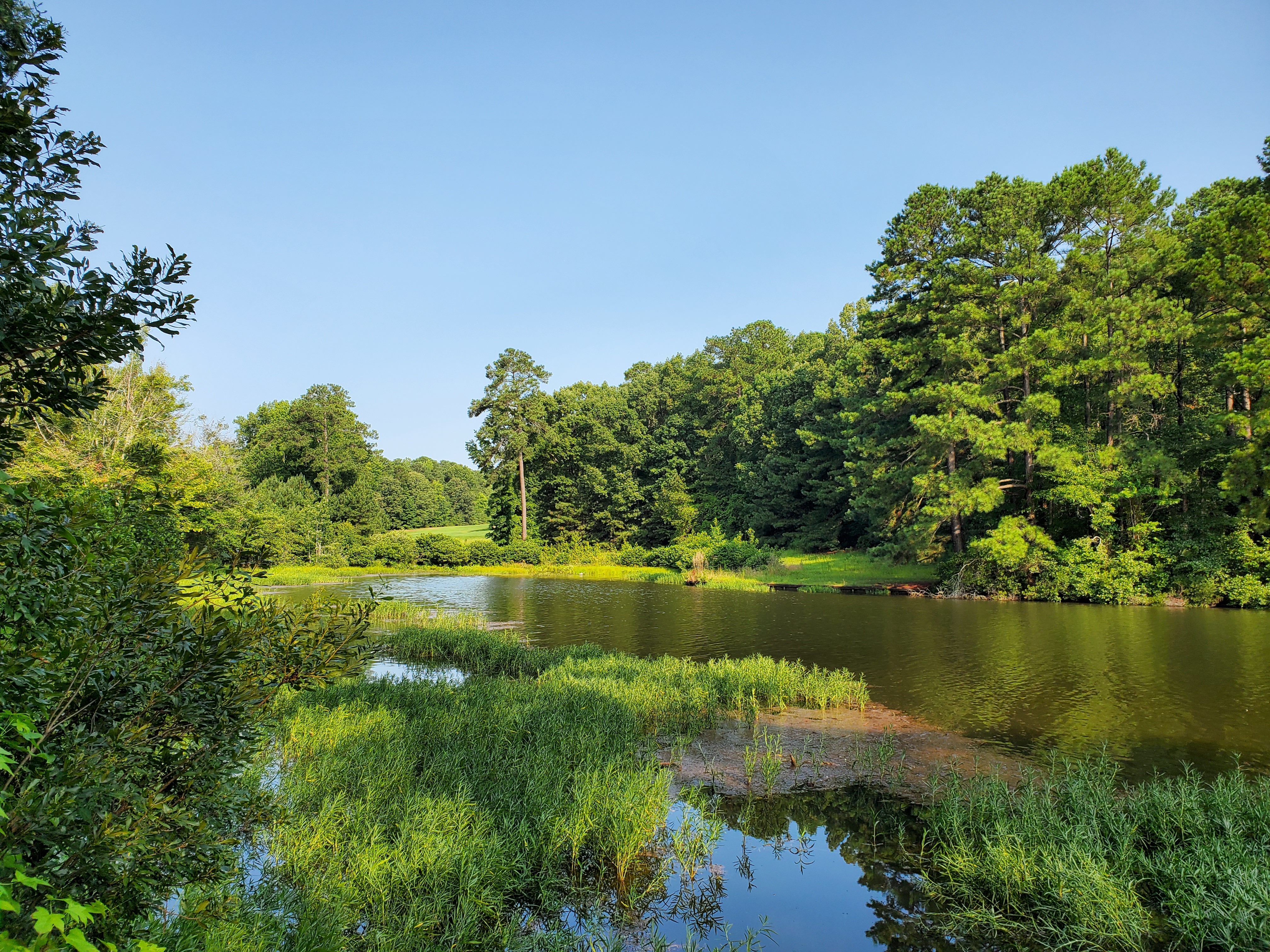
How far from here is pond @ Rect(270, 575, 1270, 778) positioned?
1073 centimetres

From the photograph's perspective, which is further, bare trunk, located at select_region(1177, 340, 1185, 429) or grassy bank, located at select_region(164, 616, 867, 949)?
bare trunk, located at select_region(1177, 340, 1185, 429)

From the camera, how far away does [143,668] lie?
9.86ft

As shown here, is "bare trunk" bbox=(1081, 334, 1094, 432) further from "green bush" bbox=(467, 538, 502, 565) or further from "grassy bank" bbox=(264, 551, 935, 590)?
"green bush" bbox=(467, 538, 502, 565)

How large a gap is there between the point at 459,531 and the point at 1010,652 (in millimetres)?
71905

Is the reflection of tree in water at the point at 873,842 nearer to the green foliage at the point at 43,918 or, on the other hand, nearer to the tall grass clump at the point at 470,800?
the tall grass clump at the point at 470,800

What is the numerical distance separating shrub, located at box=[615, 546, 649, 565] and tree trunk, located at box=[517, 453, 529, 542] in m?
9.13

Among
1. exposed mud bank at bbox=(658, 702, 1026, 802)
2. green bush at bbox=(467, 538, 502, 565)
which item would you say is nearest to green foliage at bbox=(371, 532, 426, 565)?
green bush at bbox=(467, 538, 502, 565)

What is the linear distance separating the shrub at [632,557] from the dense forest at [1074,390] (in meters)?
17.1

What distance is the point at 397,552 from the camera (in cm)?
5294

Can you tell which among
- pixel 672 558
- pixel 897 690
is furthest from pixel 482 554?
pixel 897 690

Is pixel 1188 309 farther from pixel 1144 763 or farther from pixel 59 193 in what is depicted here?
pixel 59 193

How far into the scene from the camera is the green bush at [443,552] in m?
53.2

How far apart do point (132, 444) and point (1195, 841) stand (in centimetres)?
2819

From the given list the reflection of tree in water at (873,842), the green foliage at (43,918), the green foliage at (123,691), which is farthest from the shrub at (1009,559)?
the green foliage at (43,918)
